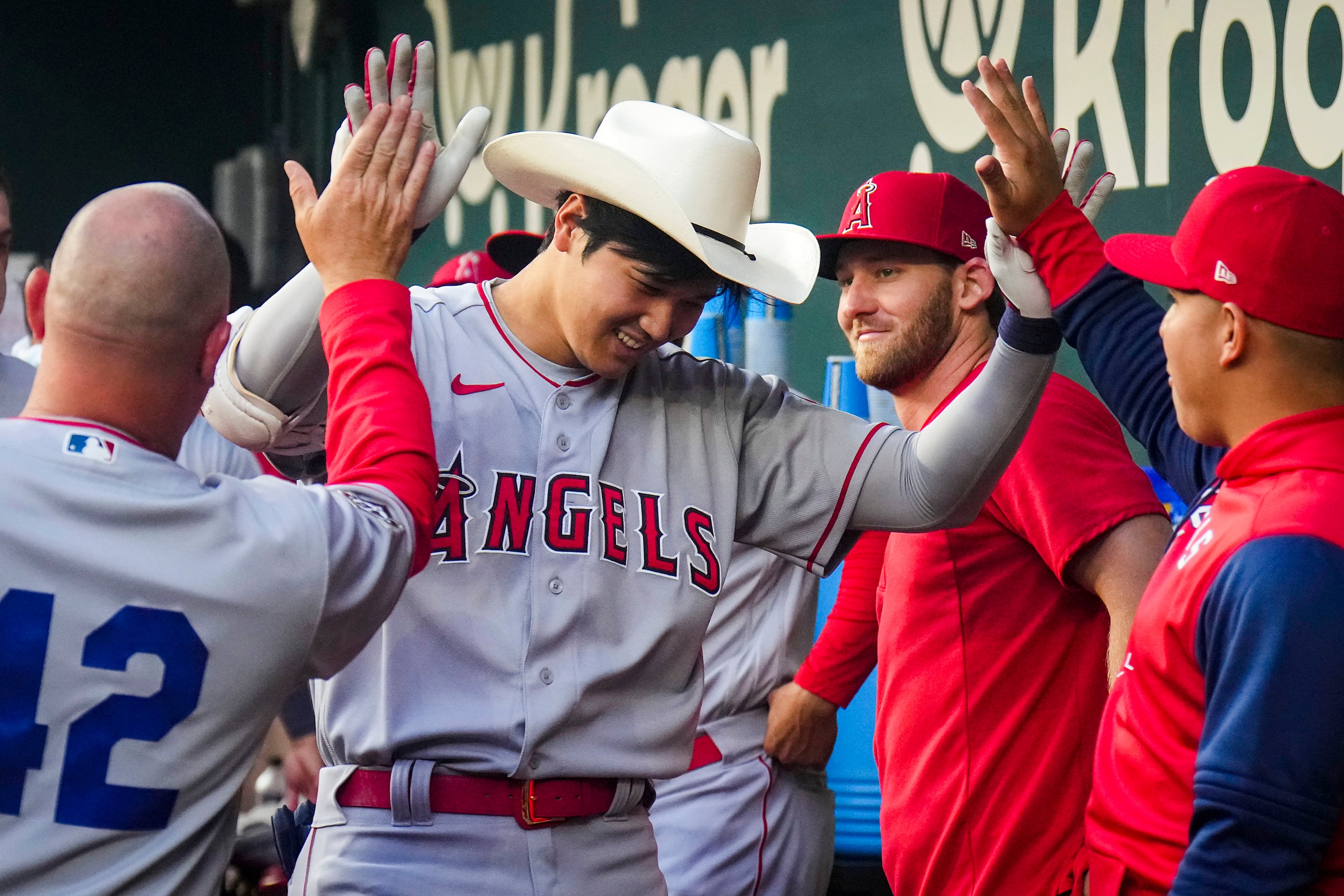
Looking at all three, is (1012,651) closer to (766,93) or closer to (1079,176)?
(1079,176)

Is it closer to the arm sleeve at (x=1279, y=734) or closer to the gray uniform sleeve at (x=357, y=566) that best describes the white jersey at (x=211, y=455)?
the gray uniform sleeve at (x=357, y=566)

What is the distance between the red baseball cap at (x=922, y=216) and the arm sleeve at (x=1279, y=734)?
152cm

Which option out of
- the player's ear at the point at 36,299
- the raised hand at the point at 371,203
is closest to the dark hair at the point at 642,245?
the raised hand at the point at 371,203

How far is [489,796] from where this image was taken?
1.96 metres

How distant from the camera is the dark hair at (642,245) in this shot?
2057 mm

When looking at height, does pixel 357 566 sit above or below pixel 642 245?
below

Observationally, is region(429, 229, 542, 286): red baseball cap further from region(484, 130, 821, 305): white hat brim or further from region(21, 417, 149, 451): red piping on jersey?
region(21, 417, 149, 451): red piping on jersey

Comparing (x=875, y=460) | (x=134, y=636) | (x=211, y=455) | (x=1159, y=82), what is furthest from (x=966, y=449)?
(x=1159, y=82)

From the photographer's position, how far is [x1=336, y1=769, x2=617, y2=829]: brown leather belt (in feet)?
6.41

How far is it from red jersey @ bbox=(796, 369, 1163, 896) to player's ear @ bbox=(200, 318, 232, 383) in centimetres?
137

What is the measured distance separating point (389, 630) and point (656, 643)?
1.24 feet

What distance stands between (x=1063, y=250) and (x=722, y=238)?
0.51 metres

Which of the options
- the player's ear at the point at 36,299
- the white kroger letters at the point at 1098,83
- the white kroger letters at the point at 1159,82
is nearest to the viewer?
the player's ear at the point at 36,299

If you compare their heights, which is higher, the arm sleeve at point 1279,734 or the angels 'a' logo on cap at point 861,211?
the angels 'a' logo on cap at point 861,211
